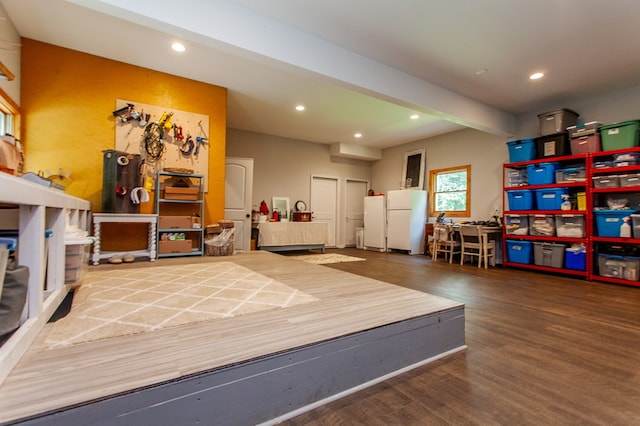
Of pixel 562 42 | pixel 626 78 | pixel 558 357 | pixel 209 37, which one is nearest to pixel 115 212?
pixel 209 37

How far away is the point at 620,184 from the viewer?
4.09 metres

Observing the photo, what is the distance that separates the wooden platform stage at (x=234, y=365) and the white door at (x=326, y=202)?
6.09 meters

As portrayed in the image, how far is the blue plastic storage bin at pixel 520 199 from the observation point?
5035 mm

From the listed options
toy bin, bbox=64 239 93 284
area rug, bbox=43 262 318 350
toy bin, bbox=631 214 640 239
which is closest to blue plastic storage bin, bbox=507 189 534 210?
toy bin, bbox=631 214 640 239

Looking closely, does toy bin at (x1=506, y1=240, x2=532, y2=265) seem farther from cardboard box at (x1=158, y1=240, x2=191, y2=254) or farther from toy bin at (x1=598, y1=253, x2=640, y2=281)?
cardboard box at (x1=158, y1=240, x2=191, y2=254)

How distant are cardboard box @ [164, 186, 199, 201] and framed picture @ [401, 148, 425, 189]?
5.53 m

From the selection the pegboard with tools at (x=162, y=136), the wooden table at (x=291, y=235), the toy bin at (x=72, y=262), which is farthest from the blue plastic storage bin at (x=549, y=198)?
the toy bin at (x=72, y=262)

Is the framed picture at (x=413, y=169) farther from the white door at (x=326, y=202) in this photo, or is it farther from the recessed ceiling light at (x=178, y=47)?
the recessed ceiling light at (x=178, y=47)

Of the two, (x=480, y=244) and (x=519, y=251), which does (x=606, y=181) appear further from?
(x=480, y=244)

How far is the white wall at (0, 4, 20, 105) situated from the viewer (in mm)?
2955

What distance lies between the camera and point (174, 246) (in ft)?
13.4

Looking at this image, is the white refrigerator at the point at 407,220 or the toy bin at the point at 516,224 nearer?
the toy bin at the point at 516,224

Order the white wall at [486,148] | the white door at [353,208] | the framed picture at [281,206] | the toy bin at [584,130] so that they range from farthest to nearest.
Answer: the white door at [353,208] → the framed picture at [281,206] → the white wall at [486,148] → the toy bin at [584,130]

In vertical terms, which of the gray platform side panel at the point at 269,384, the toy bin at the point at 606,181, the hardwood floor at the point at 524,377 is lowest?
the hardwood floor at the point at 524,377
